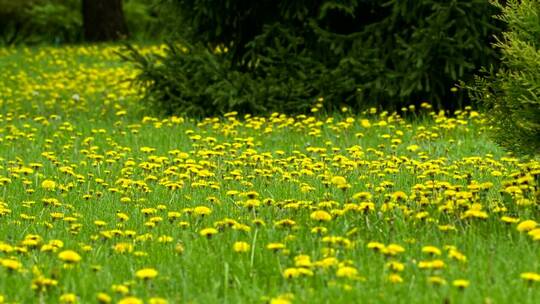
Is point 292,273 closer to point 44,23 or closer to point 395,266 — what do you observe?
point 395,266

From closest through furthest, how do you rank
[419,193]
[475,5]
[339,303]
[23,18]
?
[339,303]
[419,193]
[475,5]
[23,18]

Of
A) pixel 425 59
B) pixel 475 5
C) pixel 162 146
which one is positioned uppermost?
pixel 475 5

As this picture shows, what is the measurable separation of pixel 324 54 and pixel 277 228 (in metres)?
6.11

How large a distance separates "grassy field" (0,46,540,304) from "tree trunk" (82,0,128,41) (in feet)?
44.9

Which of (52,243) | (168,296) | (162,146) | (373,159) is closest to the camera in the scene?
(168,296)

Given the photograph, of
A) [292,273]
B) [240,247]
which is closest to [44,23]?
[240,247]

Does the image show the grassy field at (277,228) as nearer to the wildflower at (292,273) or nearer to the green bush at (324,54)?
the wildflower at (292,273)

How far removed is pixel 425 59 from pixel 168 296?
6567mm

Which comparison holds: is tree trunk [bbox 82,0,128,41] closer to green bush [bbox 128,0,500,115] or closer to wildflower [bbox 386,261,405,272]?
green bush [bbox 128,0,500,115]

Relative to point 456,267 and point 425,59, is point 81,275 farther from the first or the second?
point 425,59

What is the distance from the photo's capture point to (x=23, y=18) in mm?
23531

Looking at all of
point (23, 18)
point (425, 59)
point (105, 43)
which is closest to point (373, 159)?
point (425, 59)

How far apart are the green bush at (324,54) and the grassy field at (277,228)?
1.43m

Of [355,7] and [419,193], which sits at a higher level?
[355,7]
